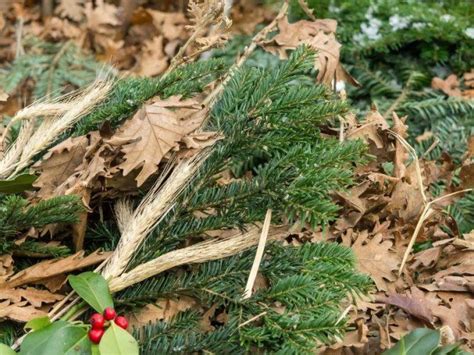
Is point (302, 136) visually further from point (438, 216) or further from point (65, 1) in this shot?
point (65, 1)

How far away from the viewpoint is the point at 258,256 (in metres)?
1.06

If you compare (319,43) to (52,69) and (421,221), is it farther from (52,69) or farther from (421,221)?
(52,69)

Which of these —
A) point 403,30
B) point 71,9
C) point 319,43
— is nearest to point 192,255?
point 319,43

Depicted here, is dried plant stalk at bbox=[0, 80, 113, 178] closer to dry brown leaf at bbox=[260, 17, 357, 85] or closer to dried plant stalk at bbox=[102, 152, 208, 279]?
dried plant stalk at bbox=[102, 152, 208, 279]

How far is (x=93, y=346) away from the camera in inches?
37.2

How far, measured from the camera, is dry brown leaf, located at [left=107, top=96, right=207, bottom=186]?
1.08 m

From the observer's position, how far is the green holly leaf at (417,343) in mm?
994

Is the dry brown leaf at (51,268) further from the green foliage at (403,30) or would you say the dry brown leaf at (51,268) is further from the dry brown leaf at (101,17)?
the dry brown leaf at (101,17)

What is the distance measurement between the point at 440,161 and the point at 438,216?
34 cm

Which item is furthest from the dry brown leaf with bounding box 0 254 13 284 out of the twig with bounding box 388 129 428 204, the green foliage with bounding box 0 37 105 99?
the green foliage with bounding box 0 37 105 99

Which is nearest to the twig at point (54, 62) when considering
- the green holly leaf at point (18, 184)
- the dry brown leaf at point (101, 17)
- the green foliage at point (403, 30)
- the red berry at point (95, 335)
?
the dry brown leaf at point (101, 17)

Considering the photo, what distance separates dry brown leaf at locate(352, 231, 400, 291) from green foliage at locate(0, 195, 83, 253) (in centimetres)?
49

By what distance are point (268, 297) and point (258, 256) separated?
2.8 inches

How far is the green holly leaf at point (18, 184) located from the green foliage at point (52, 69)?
1.09 m
